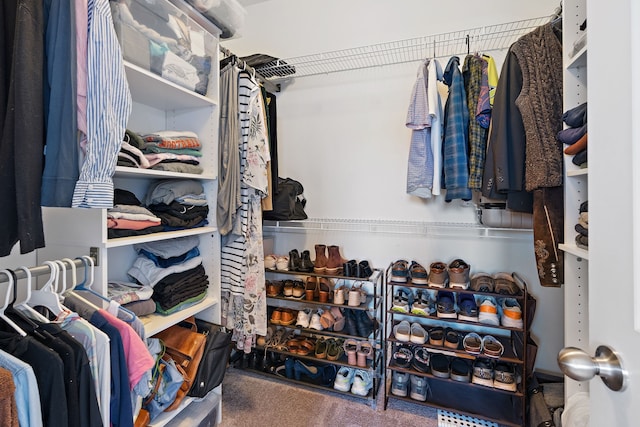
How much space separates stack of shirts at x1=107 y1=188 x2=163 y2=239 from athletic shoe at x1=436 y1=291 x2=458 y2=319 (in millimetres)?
1449

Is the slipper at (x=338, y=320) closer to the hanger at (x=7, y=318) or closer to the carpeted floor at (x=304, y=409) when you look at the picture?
the carpeted floor at (x=304, y=409)

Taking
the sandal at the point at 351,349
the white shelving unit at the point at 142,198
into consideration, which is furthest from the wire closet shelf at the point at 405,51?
the sandal at the point at 351,349

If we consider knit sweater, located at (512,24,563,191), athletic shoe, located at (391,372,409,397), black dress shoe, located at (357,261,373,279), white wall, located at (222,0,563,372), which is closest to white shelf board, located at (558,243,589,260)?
knit sweater, located at (512,24,563,191)

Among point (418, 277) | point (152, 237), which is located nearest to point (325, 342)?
point (418, 277)

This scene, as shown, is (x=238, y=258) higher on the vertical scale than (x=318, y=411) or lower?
higher

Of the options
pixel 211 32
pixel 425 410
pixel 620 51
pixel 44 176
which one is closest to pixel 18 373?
pixel 44 176

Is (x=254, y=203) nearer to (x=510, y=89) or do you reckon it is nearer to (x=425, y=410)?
(x=510, y=89)

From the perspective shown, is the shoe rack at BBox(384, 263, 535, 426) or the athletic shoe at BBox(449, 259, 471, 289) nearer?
the shoe rack at BBox(384, 263, 535, 426)

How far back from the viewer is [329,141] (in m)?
2.08

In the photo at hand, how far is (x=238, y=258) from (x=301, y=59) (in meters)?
1.47

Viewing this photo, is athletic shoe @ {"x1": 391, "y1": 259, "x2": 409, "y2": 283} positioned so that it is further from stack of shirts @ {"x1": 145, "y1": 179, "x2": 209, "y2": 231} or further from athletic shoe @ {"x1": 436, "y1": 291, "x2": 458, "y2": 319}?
stack of shirts @ {"x1": 145, "y1": 179, "x2": 209, "y2": 231}

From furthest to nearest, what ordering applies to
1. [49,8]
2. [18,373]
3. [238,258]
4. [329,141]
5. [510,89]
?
[329,141] < [238,258] < [510,89] < [49,8] < [18,373]

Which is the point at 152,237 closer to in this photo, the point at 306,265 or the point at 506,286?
the point at 306,265

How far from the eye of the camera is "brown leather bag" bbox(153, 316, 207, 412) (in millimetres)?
1296
